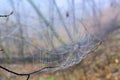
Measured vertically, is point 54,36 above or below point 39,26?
below

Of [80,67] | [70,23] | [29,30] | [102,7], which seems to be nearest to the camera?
[70,23]

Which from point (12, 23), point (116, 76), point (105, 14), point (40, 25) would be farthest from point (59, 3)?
point (105, 14)

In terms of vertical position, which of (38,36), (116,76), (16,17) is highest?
(16,17)

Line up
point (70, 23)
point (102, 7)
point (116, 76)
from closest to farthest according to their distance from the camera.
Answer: point (70, 23) < point (116, 76) < point (102, 7)

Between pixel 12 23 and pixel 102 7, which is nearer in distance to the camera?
pixel 12 23

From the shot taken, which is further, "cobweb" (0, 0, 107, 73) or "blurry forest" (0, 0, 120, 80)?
"cobweb" (0, 0, 107, 73)

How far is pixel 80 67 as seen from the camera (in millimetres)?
8266

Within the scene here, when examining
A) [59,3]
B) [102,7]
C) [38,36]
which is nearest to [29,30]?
[38,36]

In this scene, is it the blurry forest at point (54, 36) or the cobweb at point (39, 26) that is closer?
the blurry forest at point (54, 36)

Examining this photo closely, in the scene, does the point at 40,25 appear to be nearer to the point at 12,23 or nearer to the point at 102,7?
the point at 12,23

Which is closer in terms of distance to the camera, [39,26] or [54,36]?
[39,26]

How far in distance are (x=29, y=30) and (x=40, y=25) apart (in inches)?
13.7

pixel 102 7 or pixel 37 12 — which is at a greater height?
pixel 37 12

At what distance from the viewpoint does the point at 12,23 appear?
6.89m
